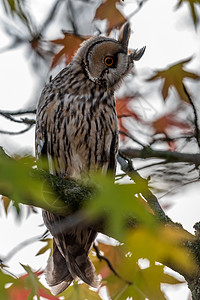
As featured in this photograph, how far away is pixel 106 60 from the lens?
3.37 m

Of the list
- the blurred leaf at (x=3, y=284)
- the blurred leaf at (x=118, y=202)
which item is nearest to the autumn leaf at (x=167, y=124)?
the blurred leaf at (x=3, y=284)

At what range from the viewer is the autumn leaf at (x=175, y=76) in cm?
306

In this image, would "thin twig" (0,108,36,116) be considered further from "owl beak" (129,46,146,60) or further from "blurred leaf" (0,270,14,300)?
"blurred leaf" (0,270,14,300)

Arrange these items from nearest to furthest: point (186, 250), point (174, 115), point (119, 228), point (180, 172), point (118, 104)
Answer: point (119, 228) < point (186, 250) < point (180, 172) < point (174, 115) < point (118, 104)

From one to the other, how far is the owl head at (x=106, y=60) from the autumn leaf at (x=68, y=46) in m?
0.13

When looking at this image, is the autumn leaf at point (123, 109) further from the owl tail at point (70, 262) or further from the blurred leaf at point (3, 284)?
the blurred leaf at point (3, 284)

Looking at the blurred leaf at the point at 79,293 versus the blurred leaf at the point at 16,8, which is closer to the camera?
the blurred leaf at the point at 16,8

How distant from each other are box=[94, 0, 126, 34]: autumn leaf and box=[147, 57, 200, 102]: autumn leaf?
453 millimetres

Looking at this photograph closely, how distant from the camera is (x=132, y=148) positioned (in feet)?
10.3

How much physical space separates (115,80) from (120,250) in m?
1.12

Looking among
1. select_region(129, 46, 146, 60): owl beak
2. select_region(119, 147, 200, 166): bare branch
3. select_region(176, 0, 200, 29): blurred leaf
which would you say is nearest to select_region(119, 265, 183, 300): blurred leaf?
select_region(119, 147, 200, 166): bare branch

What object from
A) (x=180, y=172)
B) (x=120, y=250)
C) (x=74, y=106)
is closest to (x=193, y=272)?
(x=180, y=172)

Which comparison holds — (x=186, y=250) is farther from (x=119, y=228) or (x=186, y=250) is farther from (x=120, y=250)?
(x=119, y=228)

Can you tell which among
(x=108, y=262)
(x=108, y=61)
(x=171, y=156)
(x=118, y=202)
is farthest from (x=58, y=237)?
(x=118, y=202)
